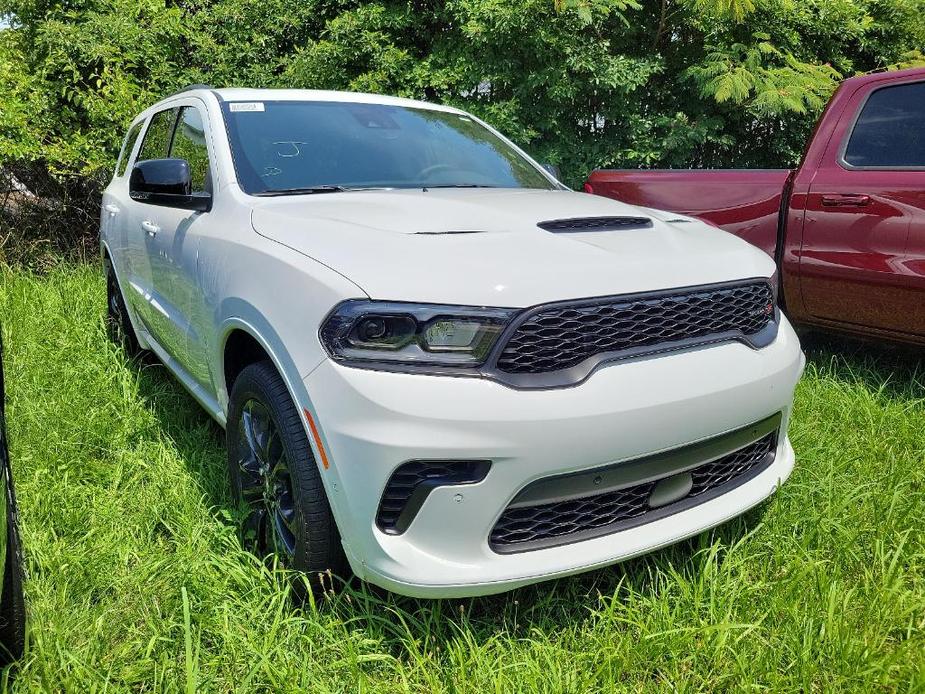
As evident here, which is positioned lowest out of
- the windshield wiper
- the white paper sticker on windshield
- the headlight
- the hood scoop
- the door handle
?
the door handle

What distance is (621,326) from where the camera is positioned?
77.1 inches

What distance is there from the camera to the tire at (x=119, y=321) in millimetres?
4492

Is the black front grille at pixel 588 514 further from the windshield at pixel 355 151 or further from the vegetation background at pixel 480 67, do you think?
the vegetation background at pixel 480 67

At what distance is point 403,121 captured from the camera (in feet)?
11.0

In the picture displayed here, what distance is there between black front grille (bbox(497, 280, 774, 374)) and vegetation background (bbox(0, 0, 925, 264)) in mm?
4280

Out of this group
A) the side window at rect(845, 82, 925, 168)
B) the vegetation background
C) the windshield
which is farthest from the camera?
the vegetation background

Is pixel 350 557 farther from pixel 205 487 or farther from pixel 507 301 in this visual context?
pixel 205 487

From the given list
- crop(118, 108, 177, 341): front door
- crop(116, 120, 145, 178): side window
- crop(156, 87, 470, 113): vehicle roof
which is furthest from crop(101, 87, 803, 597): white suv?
crop(116, 120, 145, 178): side window

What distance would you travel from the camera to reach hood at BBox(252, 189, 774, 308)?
185 cm

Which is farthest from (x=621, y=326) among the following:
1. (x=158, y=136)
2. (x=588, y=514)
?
(x=158, y=136)

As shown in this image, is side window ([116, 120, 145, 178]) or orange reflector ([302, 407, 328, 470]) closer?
orange reflector ([302, 407, 328, 470])

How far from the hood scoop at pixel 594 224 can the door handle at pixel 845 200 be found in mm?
1733

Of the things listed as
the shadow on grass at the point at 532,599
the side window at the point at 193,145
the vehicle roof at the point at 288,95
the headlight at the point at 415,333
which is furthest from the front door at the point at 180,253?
the headlight at the point at 415,333

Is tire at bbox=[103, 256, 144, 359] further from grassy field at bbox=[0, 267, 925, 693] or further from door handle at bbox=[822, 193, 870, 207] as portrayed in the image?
door handle at bbox=[822, 193, 870, 207]
